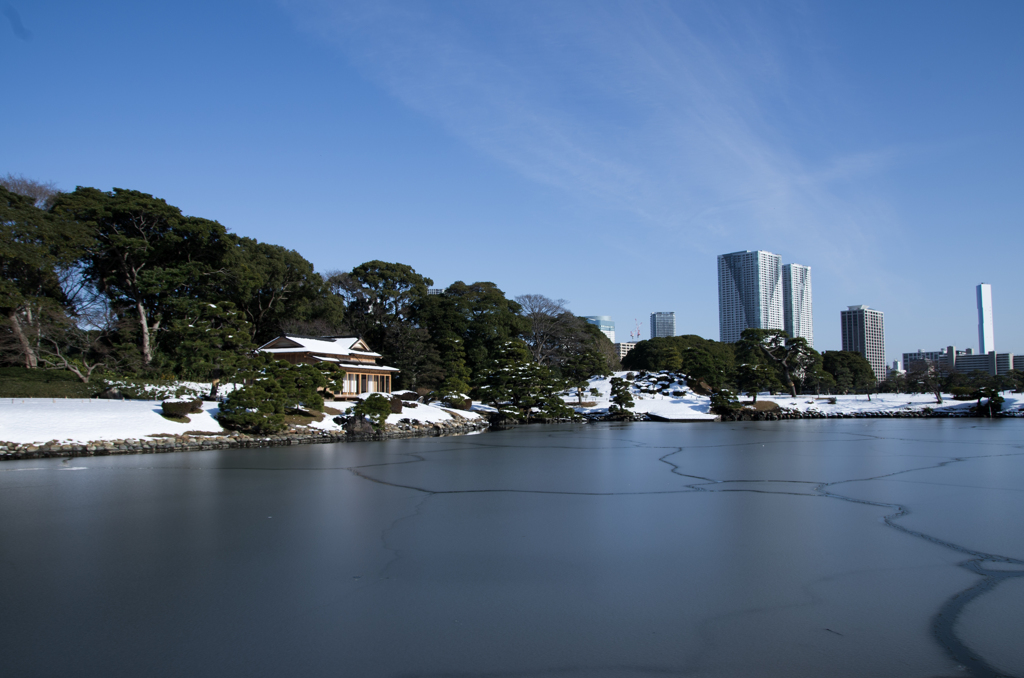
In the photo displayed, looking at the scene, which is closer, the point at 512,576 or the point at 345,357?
the point at 512,576

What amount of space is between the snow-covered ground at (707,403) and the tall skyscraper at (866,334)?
6776 cm

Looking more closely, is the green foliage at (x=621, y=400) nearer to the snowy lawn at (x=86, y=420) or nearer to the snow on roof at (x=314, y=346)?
the snow on roof at (x=314, y=346)

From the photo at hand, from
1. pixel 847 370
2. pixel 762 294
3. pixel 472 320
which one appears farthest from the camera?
pixel 762 294

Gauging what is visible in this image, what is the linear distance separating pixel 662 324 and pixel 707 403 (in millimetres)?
133691

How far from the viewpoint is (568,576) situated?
4.66m

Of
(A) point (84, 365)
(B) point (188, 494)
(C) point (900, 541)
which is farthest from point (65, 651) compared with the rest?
(A) point (84, 365)

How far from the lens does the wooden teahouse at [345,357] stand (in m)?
25.0

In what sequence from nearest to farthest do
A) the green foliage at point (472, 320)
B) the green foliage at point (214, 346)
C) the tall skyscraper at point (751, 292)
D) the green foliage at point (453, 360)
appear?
the green foliage at point (214, 346) < the green foliage at point (453, 360) < the green foliage at point (472, 320) < the tall skyscraper at point (751, 292)

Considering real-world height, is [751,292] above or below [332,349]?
above

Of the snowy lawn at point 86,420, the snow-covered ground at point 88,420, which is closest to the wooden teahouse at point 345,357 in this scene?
the snow-covered ground at point 88,420

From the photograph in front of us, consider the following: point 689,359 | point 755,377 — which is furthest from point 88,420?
point 689,359

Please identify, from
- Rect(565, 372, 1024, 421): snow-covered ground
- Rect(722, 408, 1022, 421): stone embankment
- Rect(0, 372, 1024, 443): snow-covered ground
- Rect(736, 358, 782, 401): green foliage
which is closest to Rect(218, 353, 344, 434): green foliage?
Rect(0, 372, 1024, 443): snow-covered ground

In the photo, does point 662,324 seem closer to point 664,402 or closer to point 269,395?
point 664,402

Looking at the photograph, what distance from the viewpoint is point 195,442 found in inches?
622
